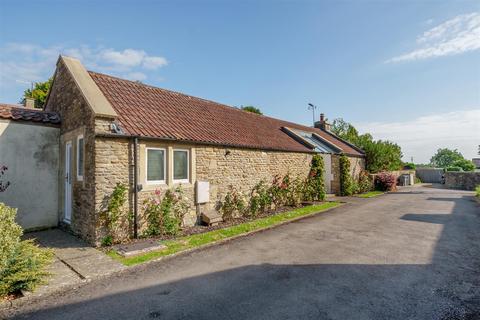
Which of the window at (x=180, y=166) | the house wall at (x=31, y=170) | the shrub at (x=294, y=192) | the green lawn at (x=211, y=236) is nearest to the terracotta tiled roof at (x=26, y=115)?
the house wall at (x=31, y=170)

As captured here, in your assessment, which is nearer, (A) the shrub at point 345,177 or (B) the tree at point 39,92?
(A) the shrub at point 345,177

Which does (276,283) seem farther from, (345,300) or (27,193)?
(27,193)

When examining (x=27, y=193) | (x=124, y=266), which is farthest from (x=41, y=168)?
(x=124, y=266)

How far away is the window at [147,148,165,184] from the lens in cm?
838

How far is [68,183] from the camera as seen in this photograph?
8.95 m

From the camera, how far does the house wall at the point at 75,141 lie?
734cm

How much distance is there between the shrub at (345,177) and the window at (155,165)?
14417 mm

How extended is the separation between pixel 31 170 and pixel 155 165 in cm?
435

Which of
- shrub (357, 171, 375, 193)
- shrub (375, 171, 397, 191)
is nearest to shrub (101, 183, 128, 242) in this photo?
shrub (357, 171, 375, 193)

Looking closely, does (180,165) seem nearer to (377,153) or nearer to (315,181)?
(315,181)

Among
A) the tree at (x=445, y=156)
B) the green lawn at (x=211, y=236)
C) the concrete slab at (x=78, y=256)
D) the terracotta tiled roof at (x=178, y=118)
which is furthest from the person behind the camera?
the tree at (x=445, y=156)

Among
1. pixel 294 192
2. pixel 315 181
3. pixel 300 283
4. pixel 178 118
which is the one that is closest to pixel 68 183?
pixel 178 118

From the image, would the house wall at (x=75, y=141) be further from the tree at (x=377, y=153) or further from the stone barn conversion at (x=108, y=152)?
the tree at (x=377, y=153)

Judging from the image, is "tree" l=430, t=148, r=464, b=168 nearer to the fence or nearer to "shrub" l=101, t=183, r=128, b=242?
the fence
